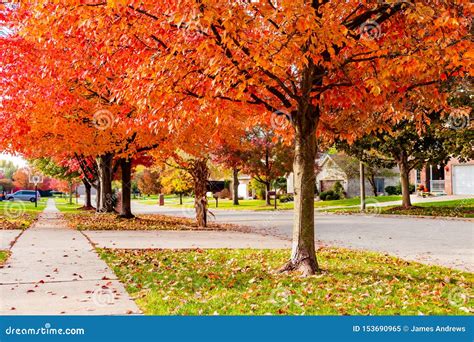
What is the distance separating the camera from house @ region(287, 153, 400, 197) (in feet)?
164

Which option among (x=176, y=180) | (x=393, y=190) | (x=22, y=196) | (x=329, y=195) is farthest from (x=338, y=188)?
(x=22, y=196)

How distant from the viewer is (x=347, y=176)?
50.8 meters

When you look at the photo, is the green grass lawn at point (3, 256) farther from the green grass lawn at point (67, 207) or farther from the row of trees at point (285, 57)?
the green grass lawn at point (67, 207)

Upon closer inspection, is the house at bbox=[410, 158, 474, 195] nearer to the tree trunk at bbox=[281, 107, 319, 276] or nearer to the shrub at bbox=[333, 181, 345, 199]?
the shrub at bbox=[333, 181, 345, 199]

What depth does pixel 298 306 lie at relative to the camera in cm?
641

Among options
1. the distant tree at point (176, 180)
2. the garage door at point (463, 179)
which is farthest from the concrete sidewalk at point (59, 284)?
the garage door at point (463, 179)

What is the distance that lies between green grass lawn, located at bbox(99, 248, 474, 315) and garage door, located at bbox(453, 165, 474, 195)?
35.6 metres

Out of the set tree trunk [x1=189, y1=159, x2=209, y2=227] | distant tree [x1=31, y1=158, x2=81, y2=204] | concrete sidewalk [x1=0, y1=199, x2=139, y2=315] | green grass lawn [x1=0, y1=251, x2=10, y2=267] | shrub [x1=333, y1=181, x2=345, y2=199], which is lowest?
concrete sidewalk [x1=0, y1=199, x2=139, y2=315]

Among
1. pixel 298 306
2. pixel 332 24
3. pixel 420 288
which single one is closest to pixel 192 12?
pixel 332 24

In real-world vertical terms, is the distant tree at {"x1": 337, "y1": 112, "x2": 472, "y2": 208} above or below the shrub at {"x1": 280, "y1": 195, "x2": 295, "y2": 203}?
above

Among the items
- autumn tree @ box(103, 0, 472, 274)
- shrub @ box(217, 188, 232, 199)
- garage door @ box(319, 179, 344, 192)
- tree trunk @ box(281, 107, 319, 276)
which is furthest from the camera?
shrub @ box(217, 188, 232, 199)

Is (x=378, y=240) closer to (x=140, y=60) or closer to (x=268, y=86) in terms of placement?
(x=268, y=86)

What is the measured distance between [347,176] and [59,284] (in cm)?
4502

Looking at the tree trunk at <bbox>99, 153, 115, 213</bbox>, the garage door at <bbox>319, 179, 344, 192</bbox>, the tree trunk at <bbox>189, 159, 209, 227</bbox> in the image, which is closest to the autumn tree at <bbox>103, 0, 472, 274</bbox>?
the tree trunk at <bbox>189, 159, 209, 227</bbox>
